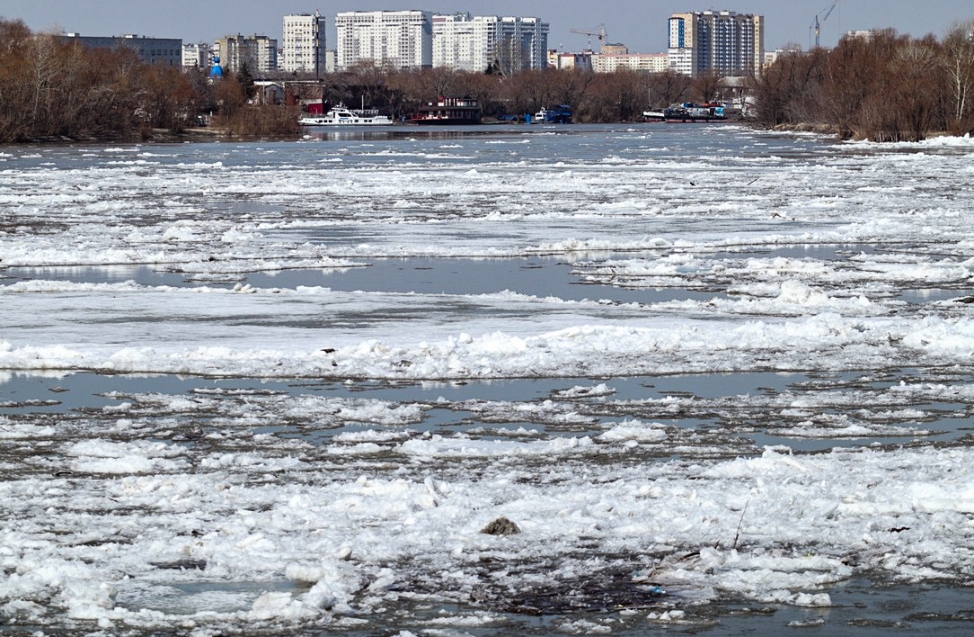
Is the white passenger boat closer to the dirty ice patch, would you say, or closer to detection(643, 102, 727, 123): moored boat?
detection(643, 102, 727, 123): moored boat

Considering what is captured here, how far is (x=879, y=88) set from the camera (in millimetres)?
82750

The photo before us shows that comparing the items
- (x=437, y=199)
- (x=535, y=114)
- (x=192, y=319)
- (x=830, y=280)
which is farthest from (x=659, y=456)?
(x=535, y=114)

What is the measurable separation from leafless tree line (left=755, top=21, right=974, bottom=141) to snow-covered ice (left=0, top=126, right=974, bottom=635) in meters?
54.4

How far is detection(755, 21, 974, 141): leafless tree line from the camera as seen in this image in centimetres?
7194

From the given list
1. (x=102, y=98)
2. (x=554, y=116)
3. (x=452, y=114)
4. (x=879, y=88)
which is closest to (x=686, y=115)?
(x=554, y=116)

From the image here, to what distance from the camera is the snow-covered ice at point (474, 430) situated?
582 cm

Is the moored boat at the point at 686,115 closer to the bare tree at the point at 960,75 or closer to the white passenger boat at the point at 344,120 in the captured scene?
the white passenger boat at the point at 344,120

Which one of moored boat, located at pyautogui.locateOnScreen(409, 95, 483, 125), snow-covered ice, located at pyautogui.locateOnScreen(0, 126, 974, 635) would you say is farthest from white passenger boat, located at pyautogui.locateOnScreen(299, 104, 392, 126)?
snow-covered ice, located at pyautogui.locateOnScreen(0, 126, 974, 635)

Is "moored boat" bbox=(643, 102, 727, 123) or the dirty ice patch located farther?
"moored boat" bbox=(643, 102, 727, 123)

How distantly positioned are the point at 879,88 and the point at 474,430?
258 feet

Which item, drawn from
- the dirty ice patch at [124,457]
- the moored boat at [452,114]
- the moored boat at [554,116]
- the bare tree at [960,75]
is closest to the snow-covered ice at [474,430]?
the dirty ice patch at [124,457]

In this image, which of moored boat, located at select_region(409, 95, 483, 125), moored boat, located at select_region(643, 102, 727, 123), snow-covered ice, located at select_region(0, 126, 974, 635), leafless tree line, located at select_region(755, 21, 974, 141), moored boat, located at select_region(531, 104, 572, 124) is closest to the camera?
snow-covered ice, located at select_region(0, 126, 974, 635)

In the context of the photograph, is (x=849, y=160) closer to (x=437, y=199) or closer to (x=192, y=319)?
(x=437, y=199)

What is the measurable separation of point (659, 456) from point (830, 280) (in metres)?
8.17
